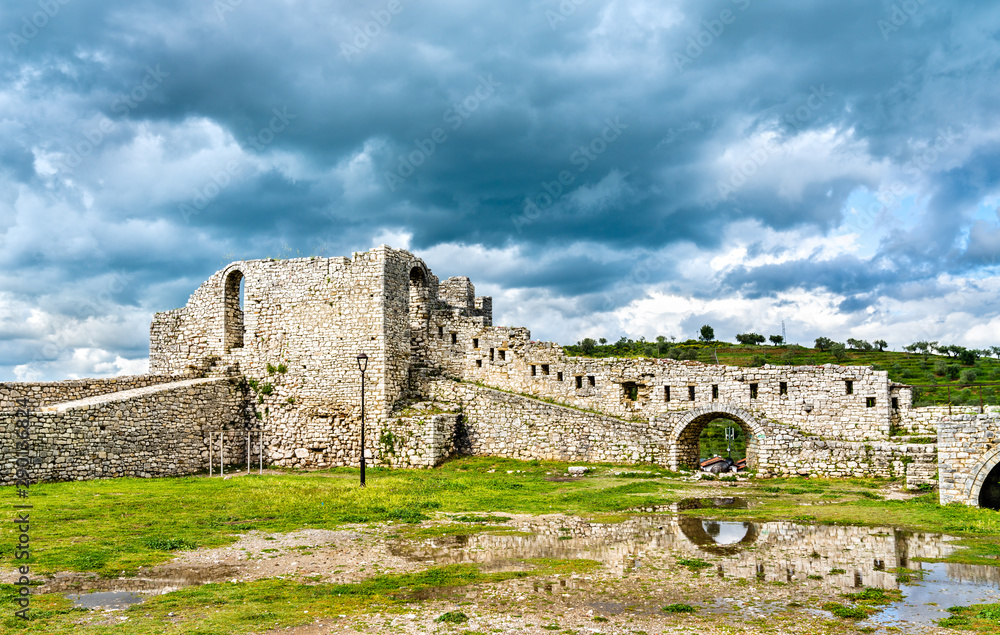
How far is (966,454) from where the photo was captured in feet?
55.4

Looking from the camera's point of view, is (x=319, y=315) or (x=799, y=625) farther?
(x=319, y=315)

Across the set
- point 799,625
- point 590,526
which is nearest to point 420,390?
point 590,526

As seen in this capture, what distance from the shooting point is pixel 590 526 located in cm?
1594

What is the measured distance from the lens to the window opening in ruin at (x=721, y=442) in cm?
5034

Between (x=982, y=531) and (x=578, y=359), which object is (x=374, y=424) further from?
(x=982, y=531)

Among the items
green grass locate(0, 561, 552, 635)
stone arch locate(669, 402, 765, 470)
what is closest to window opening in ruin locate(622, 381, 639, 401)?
stone arch locate(669, 402, 765, 470)

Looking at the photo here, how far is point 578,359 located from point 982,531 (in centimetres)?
1901

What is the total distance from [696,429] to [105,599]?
22945 millimetres

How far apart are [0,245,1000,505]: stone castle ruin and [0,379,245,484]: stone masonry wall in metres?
0.07

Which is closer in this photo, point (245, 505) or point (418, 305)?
point (245, 505)

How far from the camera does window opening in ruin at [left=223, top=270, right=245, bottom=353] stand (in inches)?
1346

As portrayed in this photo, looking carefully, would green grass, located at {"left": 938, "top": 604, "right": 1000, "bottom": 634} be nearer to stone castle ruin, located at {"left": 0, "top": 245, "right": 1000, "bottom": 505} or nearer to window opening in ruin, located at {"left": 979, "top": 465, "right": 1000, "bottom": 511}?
window opening in ruin, located at {"left": 979, "top": 465, "right": 1000, "bottom": 511}

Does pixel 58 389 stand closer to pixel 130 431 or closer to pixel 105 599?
pixel 130 431

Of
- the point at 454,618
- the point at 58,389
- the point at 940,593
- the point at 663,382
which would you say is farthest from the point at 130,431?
the point at 940,593
